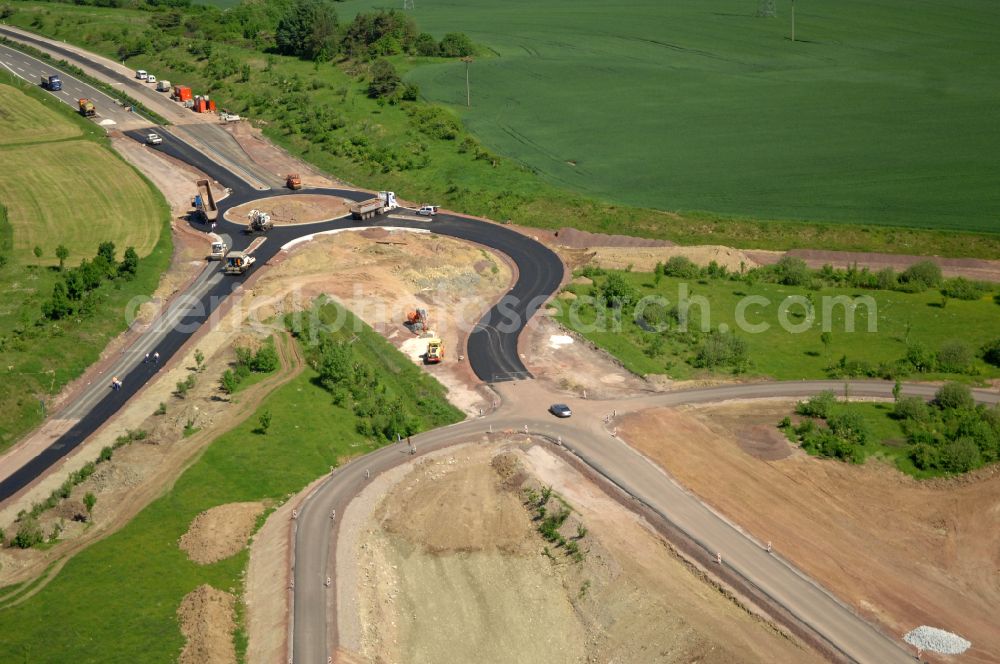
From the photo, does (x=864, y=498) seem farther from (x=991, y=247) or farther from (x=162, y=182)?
(x=162, y=182)

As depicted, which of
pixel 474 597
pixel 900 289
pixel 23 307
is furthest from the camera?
pixel 900 289

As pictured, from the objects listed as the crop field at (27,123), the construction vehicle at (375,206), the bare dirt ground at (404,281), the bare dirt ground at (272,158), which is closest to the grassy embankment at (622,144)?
the bare dirt ground at (272,158)

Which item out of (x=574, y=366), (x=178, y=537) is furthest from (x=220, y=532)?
(x=574, y=366)

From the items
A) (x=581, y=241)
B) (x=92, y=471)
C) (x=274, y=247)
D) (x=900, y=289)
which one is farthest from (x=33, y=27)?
(x=900, y=289)

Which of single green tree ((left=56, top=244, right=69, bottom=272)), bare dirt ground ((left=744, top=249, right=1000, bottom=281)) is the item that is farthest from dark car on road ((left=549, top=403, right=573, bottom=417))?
single green tree ((left=56, top=244, right=69, bottom=272))

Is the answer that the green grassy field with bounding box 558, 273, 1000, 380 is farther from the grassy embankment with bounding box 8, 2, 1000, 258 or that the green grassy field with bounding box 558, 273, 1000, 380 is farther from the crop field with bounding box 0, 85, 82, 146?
the crop field with bounding box 0, 85, 82, 146

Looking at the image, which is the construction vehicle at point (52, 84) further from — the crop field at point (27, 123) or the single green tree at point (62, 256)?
the single green tree at point (62, 256)
